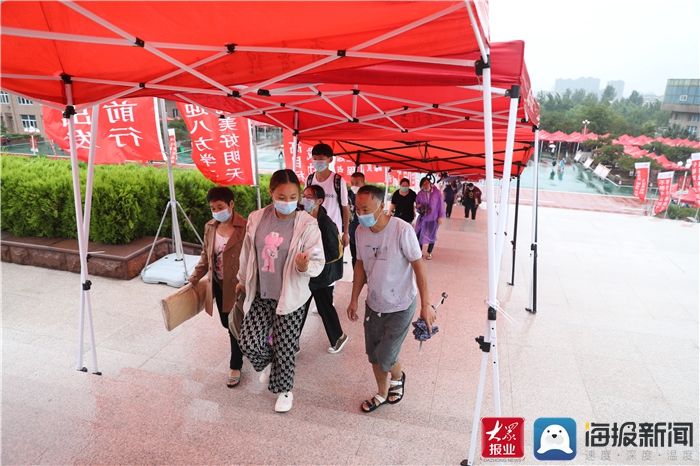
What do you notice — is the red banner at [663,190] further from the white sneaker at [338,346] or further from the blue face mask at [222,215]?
the blue face mask at [222,215]

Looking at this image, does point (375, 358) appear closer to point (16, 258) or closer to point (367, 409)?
point (367, 409)

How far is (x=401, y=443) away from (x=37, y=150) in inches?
736

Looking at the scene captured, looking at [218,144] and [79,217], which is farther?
[218,144]

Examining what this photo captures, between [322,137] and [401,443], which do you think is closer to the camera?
[401,443]

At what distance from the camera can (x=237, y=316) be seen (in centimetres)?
270

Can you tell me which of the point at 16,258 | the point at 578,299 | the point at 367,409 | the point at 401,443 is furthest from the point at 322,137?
the point at 16,258

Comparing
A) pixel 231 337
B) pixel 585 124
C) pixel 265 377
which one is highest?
pixel 585 124

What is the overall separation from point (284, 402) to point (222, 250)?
1.09 meters

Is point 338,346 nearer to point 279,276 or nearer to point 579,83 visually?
point 279,276

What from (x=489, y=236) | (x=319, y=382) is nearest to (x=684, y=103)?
(x=489, y=236)

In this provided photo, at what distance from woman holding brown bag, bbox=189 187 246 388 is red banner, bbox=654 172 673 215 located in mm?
21163

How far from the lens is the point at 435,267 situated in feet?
20.9

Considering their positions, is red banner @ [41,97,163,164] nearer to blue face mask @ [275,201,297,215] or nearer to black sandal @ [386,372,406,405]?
blue face mask @ [275,201,297,215]

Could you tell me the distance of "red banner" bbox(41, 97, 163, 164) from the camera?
5.06 m
